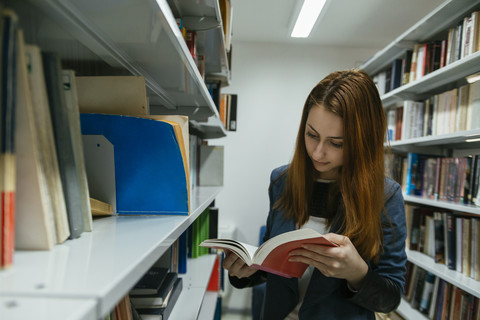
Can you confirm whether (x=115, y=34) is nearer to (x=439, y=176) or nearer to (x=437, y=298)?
(x=439, y=176)

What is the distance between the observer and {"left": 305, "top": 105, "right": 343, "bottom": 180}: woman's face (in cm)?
94

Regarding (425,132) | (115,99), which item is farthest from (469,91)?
(115,99)

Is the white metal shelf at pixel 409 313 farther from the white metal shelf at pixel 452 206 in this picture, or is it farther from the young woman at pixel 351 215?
the young woman at pixel 351 215

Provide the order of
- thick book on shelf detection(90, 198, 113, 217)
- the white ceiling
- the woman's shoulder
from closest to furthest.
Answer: thick book on shelf detection(90, 198, 113, 217)
the woman's shoulder
the white ceiling

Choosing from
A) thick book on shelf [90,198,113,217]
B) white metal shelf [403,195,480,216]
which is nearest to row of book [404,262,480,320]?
white metal shelf [403,195,480,216]

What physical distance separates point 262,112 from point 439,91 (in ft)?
5.19

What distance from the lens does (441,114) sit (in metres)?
1.76

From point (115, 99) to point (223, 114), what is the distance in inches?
66.1

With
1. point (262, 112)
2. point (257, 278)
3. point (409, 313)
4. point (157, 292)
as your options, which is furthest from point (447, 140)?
point (157, 292)

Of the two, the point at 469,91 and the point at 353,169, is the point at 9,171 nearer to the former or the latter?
the point at 353,169

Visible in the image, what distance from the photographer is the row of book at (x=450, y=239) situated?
1.46 meters

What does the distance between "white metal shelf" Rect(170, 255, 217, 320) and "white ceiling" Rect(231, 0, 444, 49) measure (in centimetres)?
191

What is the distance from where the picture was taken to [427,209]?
194cm

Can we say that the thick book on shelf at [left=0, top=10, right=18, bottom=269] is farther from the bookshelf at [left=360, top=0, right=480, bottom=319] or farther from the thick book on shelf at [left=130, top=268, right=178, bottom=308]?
the bookshelf at [left=360, top=0, right=480, bottom=319]
